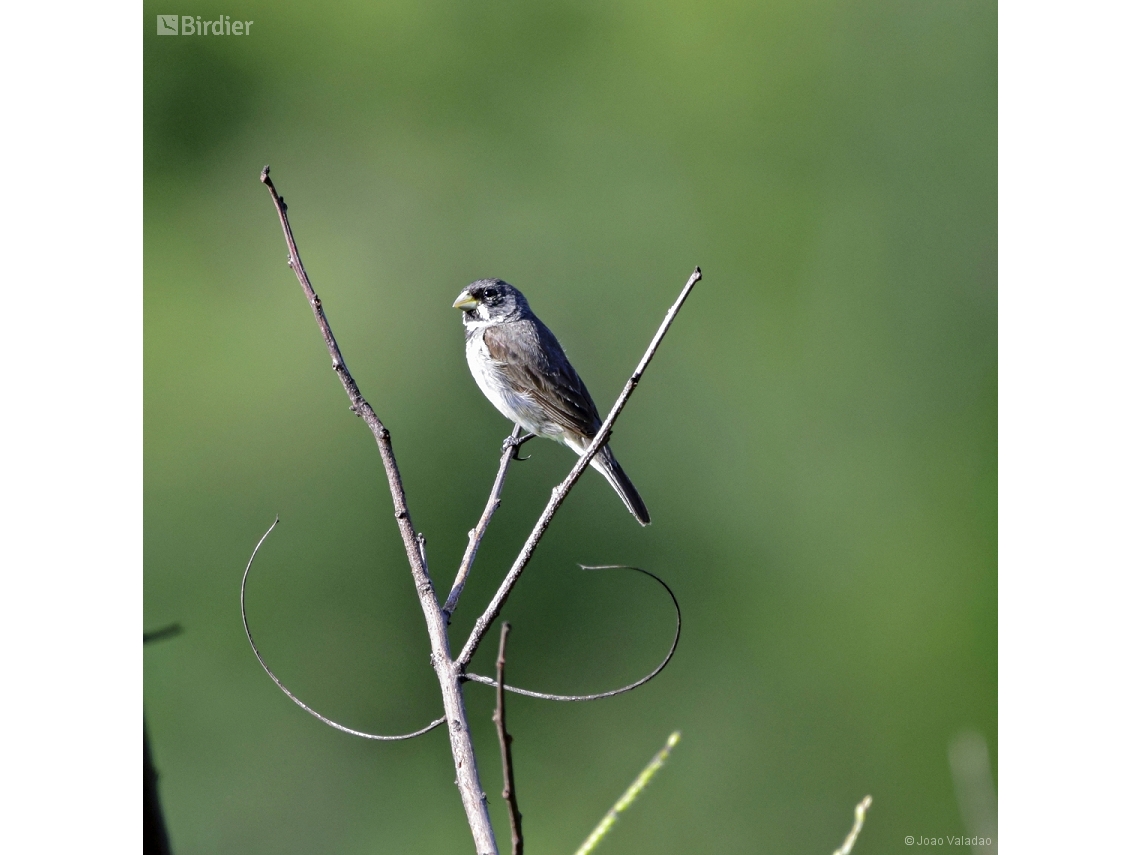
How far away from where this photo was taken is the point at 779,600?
6516 millimetres

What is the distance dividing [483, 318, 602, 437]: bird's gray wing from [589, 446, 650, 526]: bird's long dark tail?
13.8 inches

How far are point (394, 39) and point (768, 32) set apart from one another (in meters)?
1.97

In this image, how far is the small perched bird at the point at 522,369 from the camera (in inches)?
164

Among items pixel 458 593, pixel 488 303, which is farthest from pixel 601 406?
pixel 458 593

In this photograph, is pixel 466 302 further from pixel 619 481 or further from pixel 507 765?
pixel 507 765

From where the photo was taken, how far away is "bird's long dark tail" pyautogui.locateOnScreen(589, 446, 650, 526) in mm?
3665

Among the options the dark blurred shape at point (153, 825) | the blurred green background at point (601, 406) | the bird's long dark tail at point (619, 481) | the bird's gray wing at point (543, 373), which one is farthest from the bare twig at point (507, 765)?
the blurred green background at point (601, 406)

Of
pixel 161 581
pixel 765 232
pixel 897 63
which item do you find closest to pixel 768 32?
pixel 897 63

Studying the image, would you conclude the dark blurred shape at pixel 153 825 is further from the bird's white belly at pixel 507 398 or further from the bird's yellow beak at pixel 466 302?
the bird's yellow beak at pixel 466 302

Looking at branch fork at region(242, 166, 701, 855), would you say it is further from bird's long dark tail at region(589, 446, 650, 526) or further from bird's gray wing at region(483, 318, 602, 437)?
bird's gray wing at region(483, 318, 602, 437)

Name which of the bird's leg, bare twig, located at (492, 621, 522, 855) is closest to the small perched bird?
the bird's leg

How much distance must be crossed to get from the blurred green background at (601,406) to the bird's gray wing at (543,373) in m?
1.05

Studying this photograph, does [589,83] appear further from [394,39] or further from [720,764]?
[720,764]

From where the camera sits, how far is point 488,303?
4.52 m
